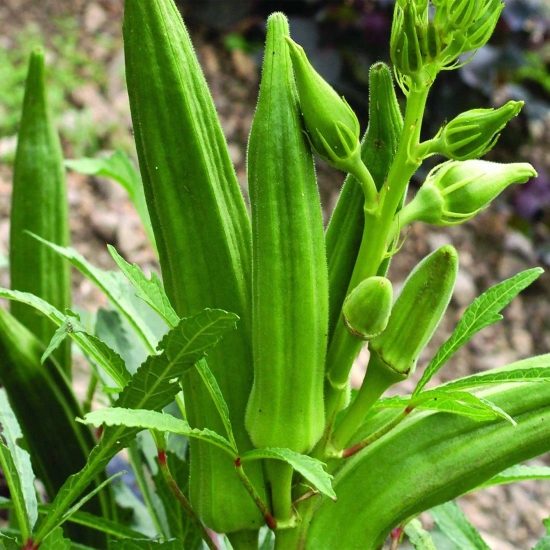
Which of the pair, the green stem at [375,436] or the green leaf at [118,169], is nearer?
the green stem at [375,436]

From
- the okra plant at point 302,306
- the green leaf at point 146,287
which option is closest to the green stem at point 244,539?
the okra plant at point 302,306

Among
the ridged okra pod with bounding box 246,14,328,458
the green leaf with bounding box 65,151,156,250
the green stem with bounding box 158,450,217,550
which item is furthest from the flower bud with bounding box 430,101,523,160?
the green leaf with bounding box 65,151,156,250

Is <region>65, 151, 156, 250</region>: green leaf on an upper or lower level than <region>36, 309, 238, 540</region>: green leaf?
upper

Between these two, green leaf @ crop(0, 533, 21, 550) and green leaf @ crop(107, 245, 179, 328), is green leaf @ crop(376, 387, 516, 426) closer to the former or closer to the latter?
green leaf @ crop(107, 245, 179, 328)

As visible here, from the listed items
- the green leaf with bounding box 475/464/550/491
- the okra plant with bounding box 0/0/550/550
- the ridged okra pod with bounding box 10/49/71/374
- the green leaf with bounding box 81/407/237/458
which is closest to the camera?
the green leaf with bounding box 81/407/237/458

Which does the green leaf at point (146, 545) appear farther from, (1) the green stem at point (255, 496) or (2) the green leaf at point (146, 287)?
(2) the green leaf at point (146, 287)

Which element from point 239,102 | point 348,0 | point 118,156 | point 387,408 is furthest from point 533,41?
point 387,408
